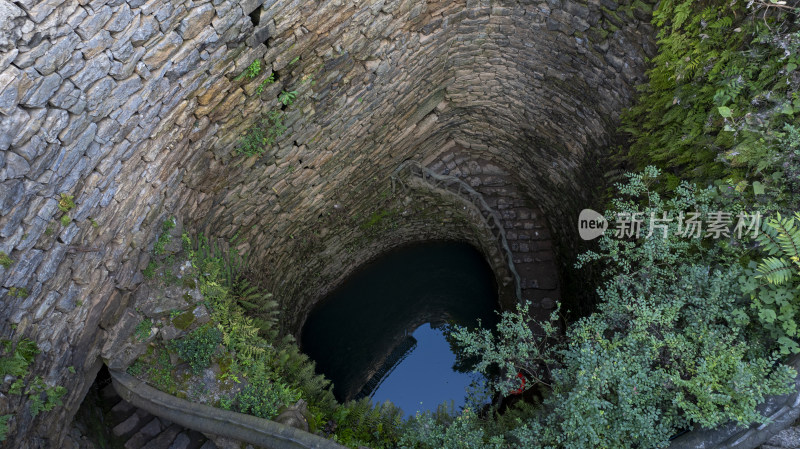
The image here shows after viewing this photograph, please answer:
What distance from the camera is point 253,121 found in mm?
4906

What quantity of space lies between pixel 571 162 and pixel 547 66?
1628 millimetres

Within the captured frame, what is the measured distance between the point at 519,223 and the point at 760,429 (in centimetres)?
582

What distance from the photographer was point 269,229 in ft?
20.5

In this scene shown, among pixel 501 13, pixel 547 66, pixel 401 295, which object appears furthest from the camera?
pixel 401 295

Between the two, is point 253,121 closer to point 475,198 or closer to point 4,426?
point 4,426

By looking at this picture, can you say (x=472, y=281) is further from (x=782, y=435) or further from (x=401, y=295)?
(x=782, y=435)

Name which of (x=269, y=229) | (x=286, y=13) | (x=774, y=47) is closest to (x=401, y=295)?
(x=269, y=229)

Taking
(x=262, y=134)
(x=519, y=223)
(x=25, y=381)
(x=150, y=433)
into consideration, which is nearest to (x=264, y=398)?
(x=150, y=433)

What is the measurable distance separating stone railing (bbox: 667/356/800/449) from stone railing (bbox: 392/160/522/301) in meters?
4.76

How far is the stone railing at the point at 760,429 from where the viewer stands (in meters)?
3.34

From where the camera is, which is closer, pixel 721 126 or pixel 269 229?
pixel 721 126

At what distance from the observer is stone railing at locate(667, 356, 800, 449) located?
3340mm

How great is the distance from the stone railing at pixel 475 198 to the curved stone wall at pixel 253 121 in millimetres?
436

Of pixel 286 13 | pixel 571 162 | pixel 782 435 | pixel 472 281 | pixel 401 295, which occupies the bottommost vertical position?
pixel 782 435
